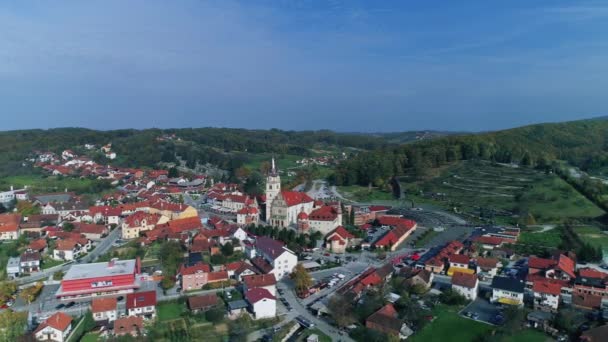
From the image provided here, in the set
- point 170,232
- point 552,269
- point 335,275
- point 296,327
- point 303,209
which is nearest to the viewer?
point 296,327

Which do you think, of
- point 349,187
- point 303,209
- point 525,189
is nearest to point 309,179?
point 349,187

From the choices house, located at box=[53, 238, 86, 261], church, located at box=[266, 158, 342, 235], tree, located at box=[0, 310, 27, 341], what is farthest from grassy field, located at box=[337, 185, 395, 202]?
tree, located at box=[0, 310, 27, 341]

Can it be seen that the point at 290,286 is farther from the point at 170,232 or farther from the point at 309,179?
the point at 309,179

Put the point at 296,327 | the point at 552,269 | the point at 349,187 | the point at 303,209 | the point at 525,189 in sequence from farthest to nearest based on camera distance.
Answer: the point at 349,187
the point at 525,189
the point at 303,209
the point at 552,269
the point at 296,327

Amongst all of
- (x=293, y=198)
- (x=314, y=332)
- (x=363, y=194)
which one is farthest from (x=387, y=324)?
(x=363, y=194)

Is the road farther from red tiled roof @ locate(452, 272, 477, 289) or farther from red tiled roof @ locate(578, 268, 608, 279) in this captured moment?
red tiled roof @ locate(578, 268, 608, 279)

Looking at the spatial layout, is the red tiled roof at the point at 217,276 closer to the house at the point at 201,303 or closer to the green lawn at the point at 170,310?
the house at the point at 201,303
